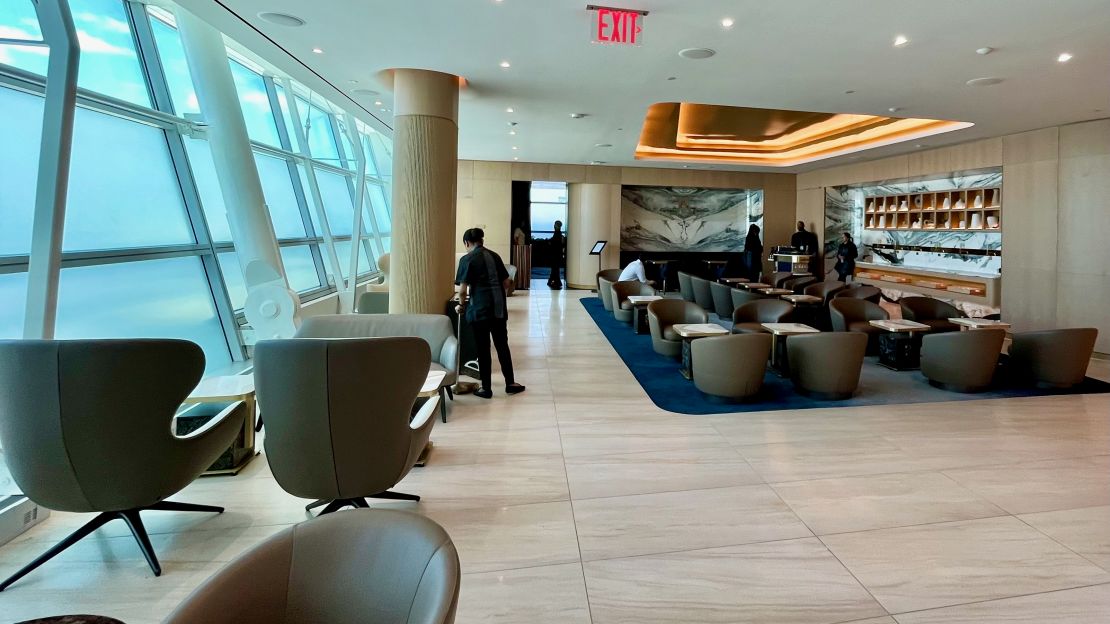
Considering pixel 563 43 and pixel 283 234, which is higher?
pixel 563 43

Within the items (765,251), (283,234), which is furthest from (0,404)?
(765,251)

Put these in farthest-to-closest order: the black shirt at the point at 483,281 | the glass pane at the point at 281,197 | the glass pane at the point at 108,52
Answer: the glass pane at the point at 281,197
the black shirt at the point at 483,281
the glass pane at the point at 108,52

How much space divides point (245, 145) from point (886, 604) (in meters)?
6.37

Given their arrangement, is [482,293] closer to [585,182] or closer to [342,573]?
[342,573]

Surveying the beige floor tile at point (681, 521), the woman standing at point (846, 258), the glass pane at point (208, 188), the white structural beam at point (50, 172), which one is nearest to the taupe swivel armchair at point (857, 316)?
the beige floor tile at point (681, 521)

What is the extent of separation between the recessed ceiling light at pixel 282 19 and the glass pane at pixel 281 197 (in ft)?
13.0

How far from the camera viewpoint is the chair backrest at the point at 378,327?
183 inches

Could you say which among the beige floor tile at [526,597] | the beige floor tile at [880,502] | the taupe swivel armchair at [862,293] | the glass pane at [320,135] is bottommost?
the beige floor tile at [526,597]

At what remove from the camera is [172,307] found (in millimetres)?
6008

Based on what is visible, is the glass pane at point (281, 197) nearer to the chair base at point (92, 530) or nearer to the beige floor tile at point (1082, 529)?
the chair base at point (92, 530)

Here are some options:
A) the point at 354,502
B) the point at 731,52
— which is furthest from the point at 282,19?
the point at 354,502

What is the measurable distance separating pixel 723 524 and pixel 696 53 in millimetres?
4449

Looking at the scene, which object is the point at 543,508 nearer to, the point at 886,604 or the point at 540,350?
the point at 886,604

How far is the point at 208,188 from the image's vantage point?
6.58 metres
